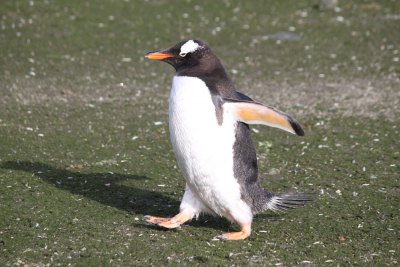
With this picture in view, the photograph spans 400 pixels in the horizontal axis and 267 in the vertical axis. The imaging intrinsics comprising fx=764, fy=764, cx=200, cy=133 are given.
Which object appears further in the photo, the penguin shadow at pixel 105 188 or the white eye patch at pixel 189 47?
the penguin shadow at pixel 105 188

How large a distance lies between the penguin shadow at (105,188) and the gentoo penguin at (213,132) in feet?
1.91

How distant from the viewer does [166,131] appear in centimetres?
793

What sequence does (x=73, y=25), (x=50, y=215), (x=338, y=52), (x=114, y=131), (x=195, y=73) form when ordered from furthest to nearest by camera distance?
(x=73, y=25) → (x=338, y=52) → (x=114, y=131) → (x=50, y=215) → (x=195, y=73)

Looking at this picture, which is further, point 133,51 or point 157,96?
point 133,51

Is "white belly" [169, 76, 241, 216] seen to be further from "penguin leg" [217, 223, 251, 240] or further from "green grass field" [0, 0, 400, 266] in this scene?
"green grass field" [0, 0, 400, 266]

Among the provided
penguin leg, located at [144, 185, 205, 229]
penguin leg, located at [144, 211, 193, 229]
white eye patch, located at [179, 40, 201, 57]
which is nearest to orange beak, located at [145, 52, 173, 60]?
white eye patch, located at [179, 40, 201, 57]

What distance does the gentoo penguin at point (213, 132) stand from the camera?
4.91 meters

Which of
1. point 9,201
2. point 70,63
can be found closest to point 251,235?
point 9,201

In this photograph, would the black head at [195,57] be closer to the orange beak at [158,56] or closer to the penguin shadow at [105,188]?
the orange beak at [158,56]

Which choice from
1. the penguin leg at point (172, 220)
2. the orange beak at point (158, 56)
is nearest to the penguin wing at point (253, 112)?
the orange beak at point (158, 56)

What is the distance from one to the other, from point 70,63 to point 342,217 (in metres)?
5.57

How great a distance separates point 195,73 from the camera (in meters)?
5.01

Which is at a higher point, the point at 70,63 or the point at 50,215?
the point at 70,63

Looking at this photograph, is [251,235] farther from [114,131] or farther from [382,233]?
[114,131]
